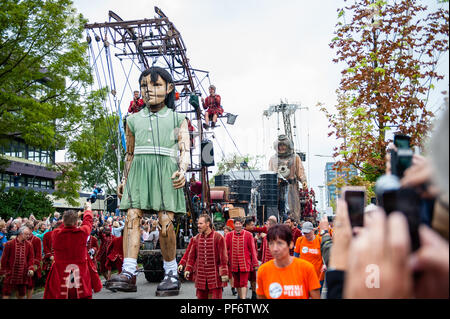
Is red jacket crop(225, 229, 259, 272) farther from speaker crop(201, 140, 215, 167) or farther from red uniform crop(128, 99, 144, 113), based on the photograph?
red uniform crop(128, 99, 144, 113)

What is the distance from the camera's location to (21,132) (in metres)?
12.8

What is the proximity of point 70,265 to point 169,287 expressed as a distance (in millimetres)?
1111

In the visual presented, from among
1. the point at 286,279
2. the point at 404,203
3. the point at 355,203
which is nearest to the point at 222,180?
the point at 286,279

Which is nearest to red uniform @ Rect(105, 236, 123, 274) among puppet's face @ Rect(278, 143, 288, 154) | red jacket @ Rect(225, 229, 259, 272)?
red jacket @ Rect(225, 229, 259, 272)

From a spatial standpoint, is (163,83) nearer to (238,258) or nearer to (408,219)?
(238,258)

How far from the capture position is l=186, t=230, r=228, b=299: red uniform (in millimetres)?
6082

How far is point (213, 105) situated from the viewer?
1041 centimetres

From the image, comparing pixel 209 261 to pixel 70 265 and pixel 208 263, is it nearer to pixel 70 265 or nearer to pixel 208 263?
pixel 208 263

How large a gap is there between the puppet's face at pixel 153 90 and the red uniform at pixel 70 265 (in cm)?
147

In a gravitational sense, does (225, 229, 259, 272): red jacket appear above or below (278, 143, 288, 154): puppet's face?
below

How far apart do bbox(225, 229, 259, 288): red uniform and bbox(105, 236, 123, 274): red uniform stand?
11.9 ft

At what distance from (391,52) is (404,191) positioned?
7212 mm

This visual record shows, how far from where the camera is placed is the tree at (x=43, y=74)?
12.4 metres

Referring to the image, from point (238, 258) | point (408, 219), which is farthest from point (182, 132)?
point (408, 219)
